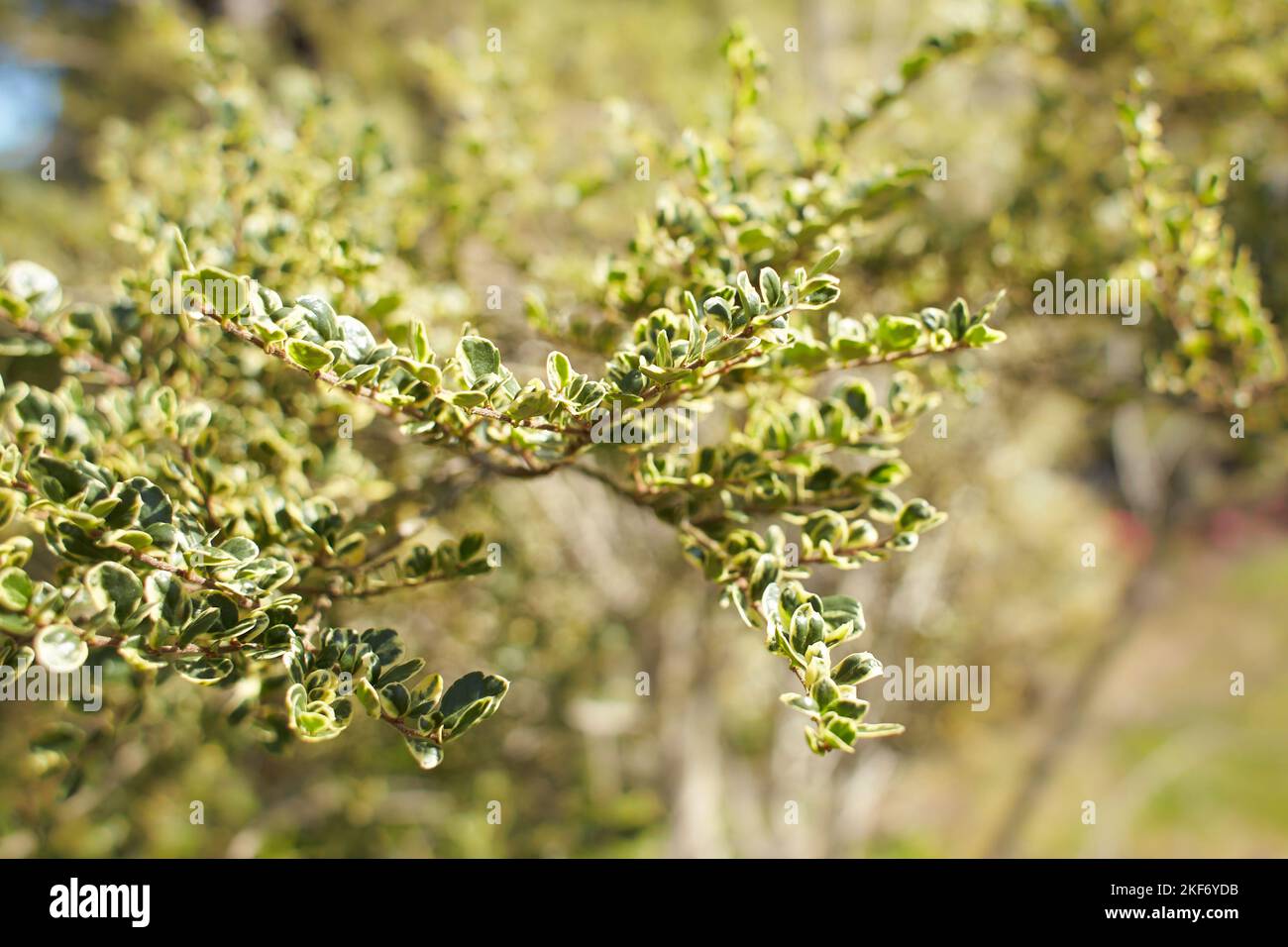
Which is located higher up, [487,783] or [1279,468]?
[1279,468]

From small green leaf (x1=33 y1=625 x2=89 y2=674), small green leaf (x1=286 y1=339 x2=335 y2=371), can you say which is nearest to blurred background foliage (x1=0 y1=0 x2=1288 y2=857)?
small green leaf (x1=286 y1=339 x2=335 y2=371)

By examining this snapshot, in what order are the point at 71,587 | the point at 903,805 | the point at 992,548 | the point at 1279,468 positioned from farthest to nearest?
the point at 903,805
the point at 992,548
the point at 1279,468
the point at 71,587

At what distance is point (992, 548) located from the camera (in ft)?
15.5

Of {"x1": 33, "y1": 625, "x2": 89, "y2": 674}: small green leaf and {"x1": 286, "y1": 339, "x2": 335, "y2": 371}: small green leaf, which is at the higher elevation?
{"x1": 286, "y1": 339, "x2": 335, "y2": 371}: small green leaf

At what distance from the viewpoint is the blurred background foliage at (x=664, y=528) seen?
2.20 meters

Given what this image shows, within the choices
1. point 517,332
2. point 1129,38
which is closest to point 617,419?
point 517,332

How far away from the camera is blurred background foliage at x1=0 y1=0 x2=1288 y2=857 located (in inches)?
86.7

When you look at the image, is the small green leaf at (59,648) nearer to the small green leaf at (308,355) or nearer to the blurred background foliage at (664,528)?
the small green leaf at (308,355)

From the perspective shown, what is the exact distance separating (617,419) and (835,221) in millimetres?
614

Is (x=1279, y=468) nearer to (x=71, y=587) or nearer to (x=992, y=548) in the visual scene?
(x=992, y=548)

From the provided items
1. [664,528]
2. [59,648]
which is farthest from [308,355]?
[664,528]

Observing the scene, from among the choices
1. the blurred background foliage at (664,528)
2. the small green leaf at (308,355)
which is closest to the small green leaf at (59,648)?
the small green leaf at (308,355)

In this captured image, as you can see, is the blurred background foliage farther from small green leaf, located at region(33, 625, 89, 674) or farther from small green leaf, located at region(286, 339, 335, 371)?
small green leaf, located at region(33, 625, 89, 674)

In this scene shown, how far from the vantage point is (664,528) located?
3.75 m
